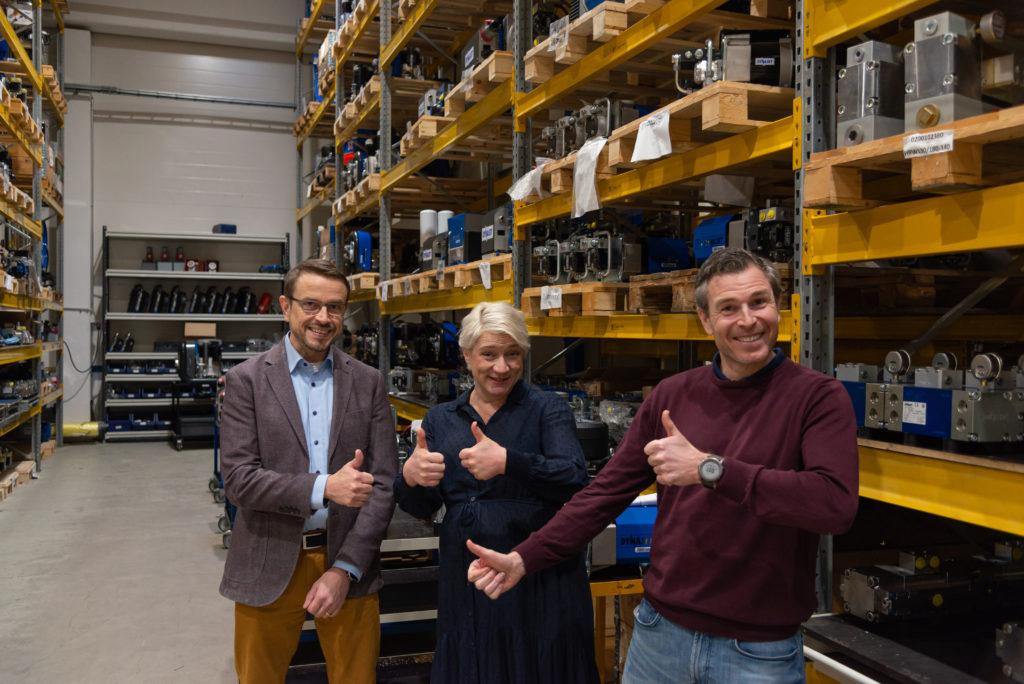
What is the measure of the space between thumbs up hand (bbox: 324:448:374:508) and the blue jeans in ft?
3.02

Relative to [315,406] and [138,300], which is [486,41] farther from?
[138,300]

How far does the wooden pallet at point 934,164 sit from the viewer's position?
1963mm

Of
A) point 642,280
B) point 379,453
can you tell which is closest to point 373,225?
point 642,280

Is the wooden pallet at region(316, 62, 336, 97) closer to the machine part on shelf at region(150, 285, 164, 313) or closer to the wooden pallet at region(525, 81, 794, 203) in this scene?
the machine part on shelf at region(150, 285, 164, 313)

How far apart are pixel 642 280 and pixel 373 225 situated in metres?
6.57

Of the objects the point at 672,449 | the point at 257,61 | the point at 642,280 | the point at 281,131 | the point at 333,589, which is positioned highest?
the point at 257,61

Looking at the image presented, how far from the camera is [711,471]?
172 cm

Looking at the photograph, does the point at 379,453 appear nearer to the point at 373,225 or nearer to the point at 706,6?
the point at 706,6

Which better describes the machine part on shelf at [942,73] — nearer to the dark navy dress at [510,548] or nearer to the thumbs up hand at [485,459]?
the dark navy dress at [510,548]

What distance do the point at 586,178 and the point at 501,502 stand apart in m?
1.88

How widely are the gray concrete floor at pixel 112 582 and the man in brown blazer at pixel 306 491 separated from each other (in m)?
1.84

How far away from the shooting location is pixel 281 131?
13344mm

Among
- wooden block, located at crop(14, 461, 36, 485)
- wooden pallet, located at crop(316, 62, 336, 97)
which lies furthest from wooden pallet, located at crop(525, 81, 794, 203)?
wooden block, located at crop(14, 461, 36, 485)

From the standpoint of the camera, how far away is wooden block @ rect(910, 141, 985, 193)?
202cm
